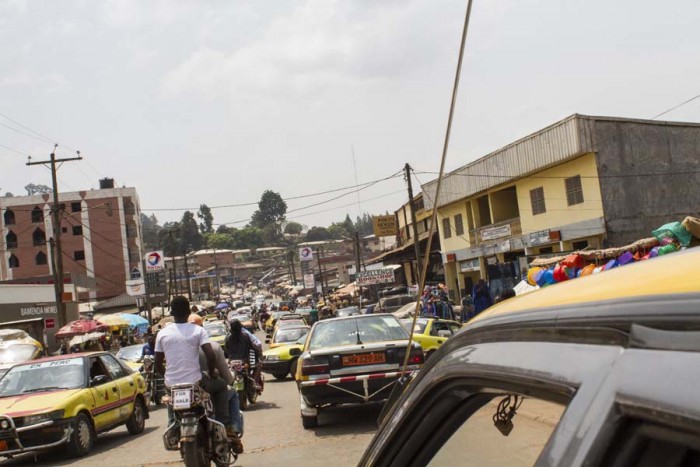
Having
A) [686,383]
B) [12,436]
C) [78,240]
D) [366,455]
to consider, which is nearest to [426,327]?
[12,436]

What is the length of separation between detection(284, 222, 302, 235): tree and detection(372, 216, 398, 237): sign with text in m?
134

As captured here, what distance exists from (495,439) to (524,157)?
30.0 metres

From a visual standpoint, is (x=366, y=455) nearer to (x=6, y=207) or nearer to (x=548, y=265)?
(x=548, y=265)

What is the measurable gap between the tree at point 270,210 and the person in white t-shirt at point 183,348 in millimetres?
169006

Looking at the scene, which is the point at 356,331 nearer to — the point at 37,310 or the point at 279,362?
the point at 279,362

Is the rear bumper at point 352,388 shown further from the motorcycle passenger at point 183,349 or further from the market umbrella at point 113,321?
the market umbrella at point 113,321

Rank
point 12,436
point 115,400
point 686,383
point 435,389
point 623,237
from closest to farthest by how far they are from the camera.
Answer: point 686,383
point 435,389
point 12,436
point 115,400
point 623,237

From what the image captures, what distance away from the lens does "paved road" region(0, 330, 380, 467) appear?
315 inches

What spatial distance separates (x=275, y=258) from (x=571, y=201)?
137 meters

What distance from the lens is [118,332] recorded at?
1786 inches

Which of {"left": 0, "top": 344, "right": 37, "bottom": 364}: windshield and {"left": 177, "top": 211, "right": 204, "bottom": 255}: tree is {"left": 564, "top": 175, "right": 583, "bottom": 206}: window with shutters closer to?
{"left": 0, "top": 344, "right": 37, "bottom": 364}: windshield

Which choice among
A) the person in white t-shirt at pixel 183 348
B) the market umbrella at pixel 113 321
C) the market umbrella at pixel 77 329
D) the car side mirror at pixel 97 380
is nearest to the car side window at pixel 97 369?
the car side mirror at pixel 97 380

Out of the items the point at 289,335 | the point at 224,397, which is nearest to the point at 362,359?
the point at 224,397

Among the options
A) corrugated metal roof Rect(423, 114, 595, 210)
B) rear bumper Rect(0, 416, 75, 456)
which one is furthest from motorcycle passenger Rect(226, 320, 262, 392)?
corrugated metal roof Rect(423, 114, 595, 210)
